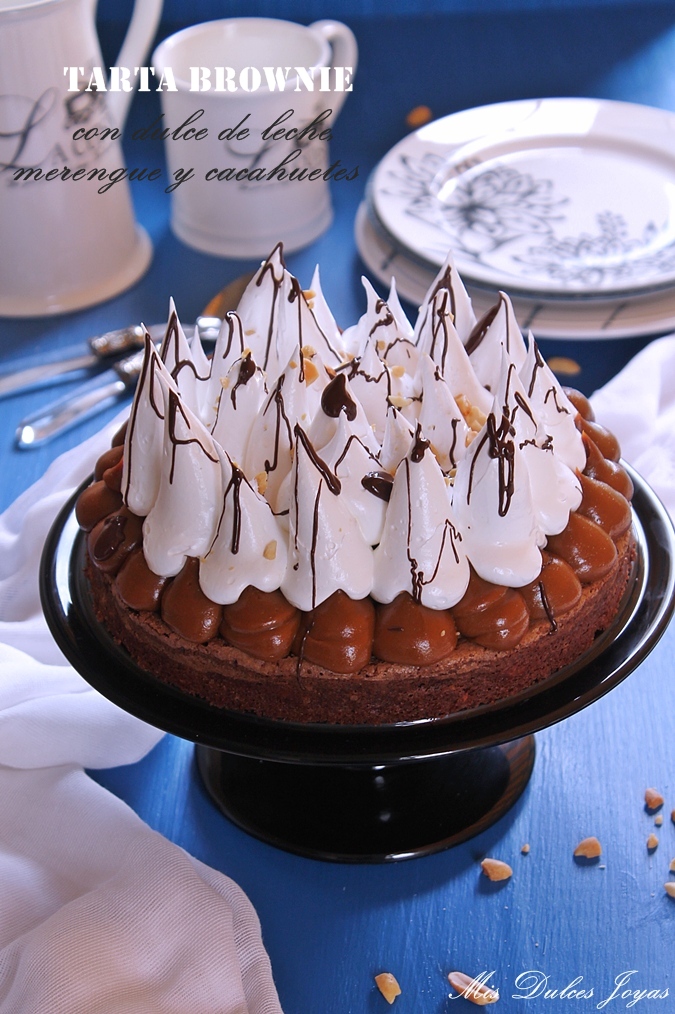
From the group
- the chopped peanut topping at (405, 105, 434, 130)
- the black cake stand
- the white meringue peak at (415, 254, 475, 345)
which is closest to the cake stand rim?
the black cake stand

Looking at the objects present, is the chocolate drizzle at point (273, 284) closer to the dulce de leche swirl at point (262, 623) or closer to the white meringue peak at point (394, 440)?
the white meringue peak at point (394, 440)

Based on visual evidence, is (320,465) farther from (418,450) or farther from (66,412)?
(66,412)

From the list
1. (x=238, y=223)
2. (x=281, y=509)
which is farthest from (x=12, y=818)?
(x=238, y=223)

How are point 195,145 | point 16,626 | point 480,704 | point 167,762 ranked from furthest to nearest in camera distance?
point 195,145 < point 16,626 < point 167,762 < point 480,704

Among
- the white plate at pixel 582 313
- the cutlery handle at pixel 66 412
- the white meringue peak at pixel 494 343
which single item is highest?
the white meringue peak at pixel 494 343

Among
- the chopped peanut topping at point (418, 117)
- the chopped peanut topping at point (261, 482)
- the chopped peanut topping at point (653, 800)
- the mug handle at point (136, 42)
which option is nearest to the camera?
the chopped peanut topping at point (261, 482)

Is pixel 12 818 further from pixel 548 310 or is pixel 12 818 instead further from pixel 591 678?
pixel 548 310

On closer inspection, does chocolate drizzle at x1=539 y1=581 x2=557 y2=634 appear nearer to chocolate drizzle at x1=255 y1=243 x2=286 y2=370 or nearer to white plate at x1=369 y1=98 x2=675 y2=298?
chocolate drizzle at x1=255 y1=243 x2=286 y2=370

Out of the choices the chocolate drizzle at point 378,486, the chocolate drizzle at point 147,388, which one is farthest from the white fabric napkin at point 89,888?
the chocolate drizzle at point 378,486
